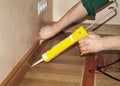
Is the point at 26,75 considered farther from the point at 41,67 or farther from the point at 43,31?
the point at 43,31

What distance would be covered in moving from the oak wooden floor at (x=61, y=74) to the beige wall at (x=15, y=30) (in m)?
0.11

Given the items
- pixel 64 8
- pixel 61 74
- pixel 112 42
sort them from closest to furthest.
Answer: pixel 112 42, pixel 61 74, pixel 64 8

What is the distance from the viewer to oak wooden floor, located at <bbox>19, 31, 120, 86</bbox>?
3.51 feet

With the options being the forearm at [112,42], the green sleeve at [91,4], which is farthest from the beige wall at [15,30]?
the forearm at [112,42]

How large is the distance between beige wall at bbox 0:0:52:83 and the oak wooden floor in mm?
107

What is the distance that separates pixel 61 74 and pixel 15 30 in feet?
1.03

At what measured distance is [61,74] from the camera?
1148mm

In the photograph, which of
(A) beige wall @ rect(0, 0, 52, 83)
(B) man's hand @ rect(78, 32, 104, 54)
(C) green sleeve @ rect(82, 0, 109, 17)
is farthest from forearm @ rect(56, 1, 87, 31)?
(B) man's hand @ rect(78, 32, 104, 54)

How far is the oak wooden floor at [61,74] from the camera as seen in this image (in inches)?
42.2

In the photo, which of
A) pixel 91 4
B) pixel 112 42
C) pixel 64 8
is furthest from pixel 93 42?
pixel 64 8

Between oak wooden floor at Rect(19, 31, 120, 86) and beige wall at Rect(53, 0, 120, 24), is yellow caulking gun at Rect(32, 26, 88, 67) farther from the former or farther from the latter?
beige wall at Rect(53, 0, 120, 24)

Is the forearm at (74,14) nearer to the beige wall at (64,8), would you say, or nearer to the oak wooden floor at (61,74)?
the oak wooden floor at (61,74)

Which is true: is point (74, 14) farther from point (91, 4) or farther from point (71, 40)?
point (71, 40)

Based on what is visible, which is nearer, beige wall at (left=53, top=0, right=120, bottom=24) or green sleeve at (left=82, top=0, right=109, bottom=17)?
green sleeve at (left=82, top=0, right=109, bottom=17)
